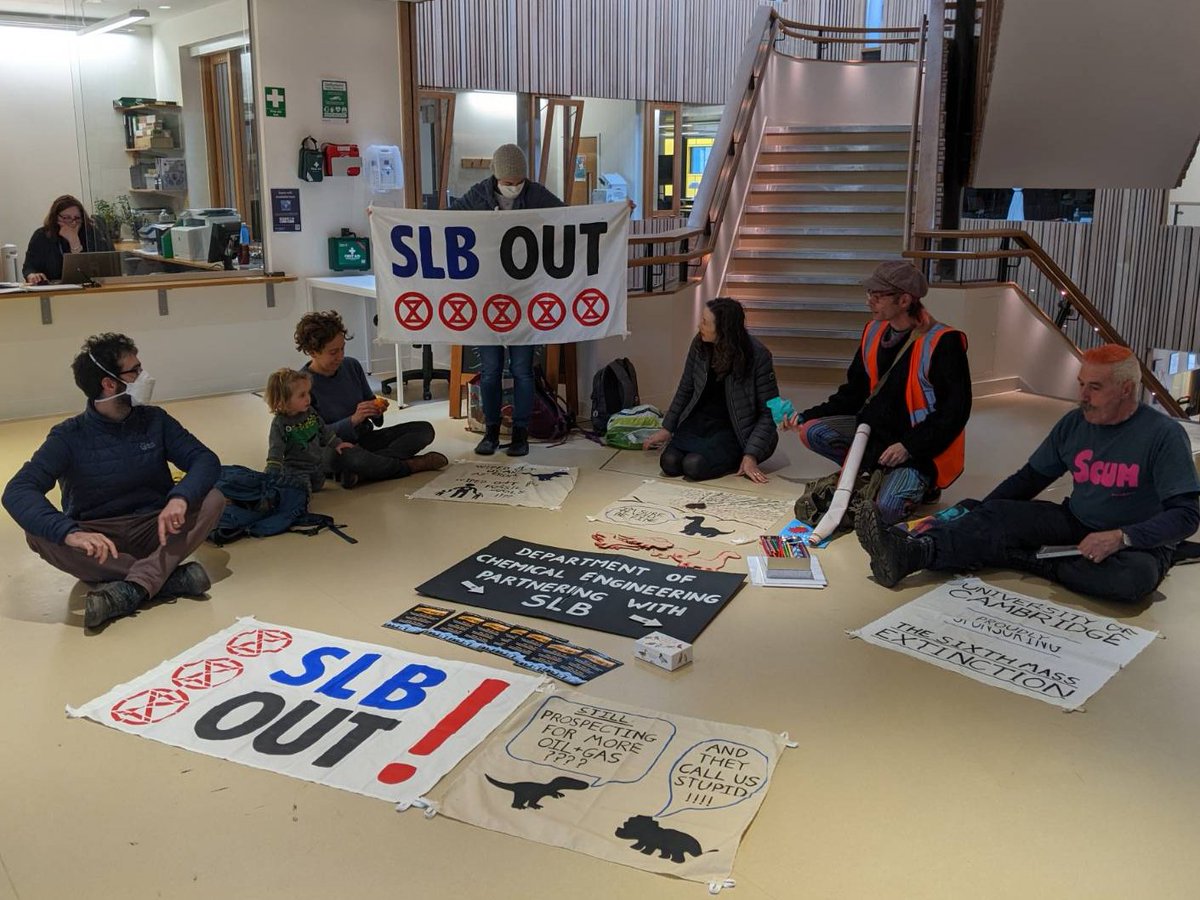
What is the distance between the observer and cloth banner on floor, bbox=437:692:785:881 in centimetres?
259

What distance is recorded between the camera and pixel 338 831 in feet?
8.69

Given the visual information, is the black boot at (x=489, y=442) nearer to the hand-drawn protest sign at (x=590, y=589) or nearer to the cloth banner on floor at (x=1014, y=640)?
the hand-drawn protest sign at (x=590, y=589)

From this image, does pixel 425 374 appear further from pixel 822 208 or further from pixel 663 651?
pixel 663 651

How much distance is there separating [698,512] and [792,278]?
3.97 metres

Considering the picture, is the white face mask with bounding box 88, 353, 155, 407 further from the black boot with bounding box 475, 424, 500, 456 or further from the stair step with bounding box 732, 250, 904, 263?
the stair step with bounding box 732, 250, 904, 263

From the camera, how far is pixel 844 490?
4895 millimetres

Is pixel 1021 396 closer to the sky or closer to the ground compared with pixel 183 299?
closer to the ground

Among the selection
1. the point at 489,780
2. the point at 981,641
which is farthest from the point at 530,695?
the point at 981,641

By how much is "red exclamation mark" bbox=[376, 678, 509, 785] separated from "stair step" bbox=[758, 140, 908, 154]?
761cm

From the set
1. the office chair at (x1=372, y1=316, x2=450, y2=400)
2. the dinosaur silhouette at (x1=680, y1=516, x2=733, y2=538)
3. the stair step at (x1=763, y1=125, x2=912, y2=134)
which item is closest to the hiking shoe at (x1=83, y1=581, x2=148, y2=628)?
the dinosaur silhouette at (x1=680, y1=516, x2=733, y2=538)

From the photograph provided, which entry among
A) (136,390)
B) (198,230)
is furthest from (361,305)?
(136,390)

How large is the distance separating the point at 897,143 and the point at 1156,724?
24.6 feet

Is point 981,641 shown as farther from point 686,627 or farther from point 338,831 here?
point 338,831

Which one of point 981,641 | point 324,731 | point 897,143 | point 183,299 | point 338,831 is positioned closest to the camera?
point 338,831
